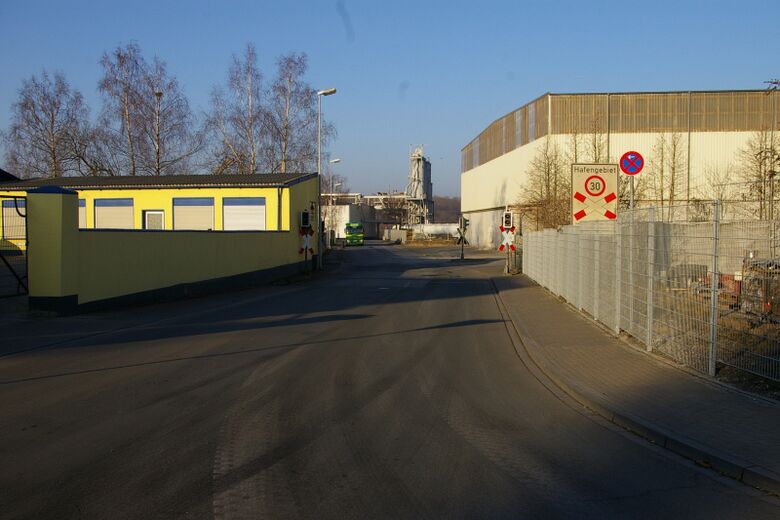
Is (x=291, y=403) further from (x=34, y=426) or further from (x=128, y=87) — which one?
(x=128, y=87)

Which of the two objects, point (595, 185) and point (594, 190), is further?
point (594, 190)

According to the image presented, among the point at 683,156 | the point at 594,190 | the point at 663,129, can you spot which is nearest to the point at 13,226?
the point at 594,190

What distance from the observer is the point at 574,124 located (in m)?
56.2

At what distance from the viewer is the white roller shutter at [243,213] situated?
34.1 metres

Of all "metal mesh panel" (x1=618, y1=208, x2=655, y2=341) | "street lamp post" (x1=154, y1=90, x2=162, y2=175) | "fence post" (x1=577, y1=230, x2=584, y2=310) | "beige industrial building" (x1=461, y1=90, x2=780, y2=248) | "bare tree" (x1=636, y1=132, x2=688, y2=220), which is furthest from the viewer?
"beige industrial building" (x1=461, y1=90, x2=780, y2=248)

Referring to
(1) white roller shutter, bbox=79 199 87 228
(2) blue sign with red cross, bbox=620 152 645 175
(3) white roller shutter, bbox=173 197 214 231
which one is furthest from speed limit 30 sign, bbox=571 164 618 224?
(1) white roller shutter, bbox=79 199 87 228

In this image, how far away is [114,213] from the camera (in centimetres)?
3706

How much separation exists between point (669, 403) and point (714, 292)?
169cm

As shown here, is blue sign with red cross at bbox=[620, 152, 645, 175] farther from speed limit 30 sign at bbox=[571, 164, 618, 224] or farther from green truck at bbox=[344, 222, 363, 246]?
green truck at bbox=[344, 222, 363, 246]

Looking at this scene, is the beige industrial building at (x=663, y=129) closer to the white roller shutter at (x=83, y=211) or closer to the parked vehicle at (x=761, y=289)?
the white roller shutter at (x=83, y=211)

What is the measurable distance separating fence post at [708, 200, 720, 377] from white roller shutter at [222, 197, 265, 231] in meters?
27.4

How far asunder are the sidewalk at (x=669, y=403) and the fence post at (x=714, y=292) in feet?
1.10

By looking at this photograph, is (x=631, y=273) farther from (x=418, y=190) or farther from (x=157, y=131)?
(x=418, y=190)

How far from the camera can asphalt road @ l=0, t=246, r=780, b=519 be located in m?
4.81
